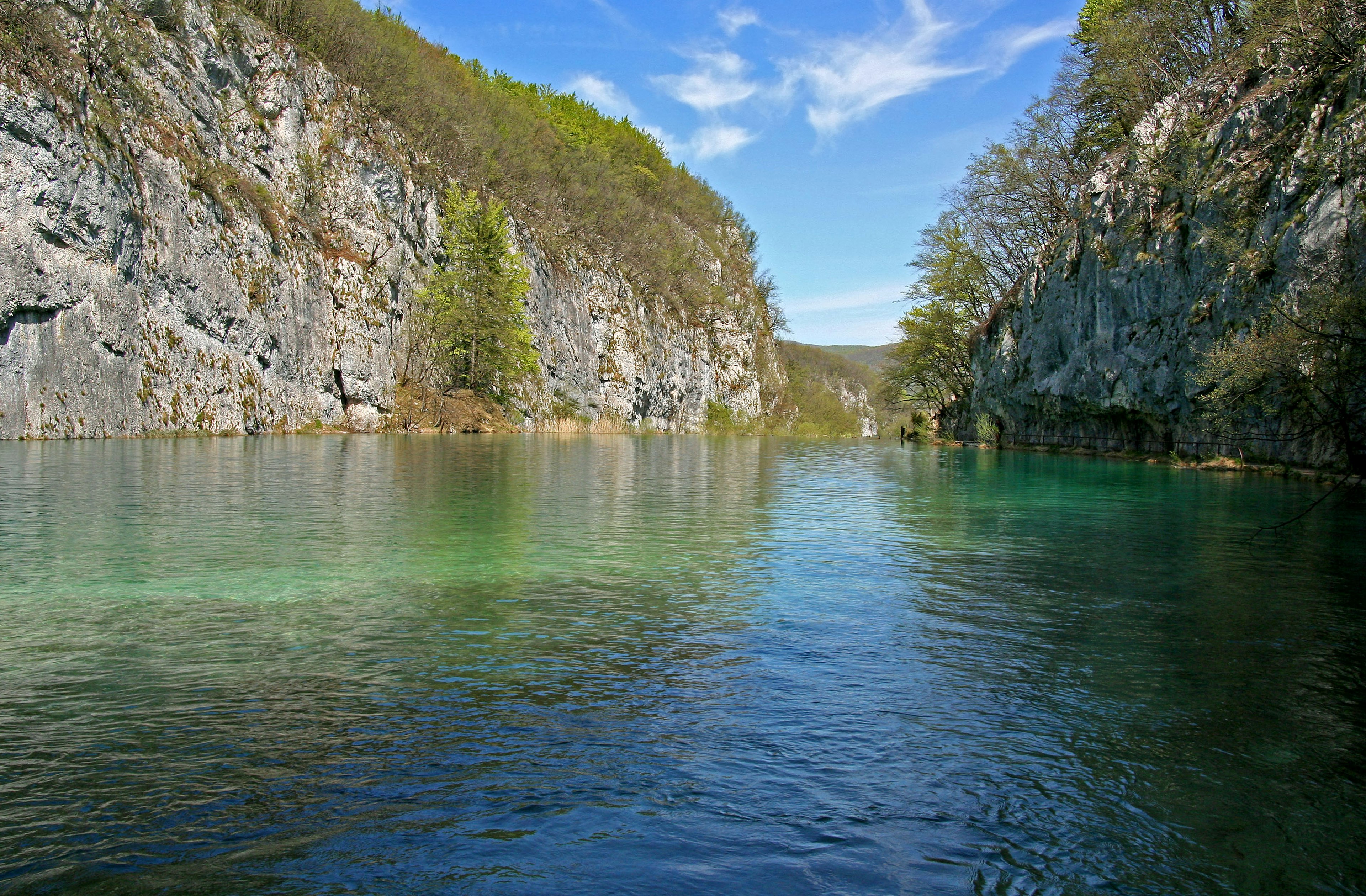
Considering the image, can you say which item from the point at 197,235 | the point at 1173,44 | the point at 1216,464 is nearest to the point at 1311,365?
the point at 1216,464

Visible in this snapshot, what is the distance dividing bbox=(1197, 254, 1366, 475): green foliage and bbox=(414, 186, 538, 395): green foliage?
4039cm

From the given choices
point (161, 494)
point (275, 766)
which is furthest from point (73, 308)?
point (275, 766)

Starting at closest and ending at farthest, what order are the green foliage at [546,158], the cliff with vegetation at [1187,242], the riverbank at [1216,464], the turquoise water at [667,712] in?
1. the turquoise water at [667,712]
2. the cliff with vegetation at [1187,242]
3. the riverbank at [1216,464]
4. the green foliage at [546,158]

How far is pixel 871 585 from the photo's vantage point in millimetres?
8133

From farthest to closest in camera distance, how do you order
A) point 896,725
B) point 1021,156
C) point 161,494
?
point 1021,156, point 161,494, point 896,725

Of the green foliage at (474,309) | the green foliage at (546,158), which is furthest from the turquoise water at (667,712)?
the green foliage at (546,158)

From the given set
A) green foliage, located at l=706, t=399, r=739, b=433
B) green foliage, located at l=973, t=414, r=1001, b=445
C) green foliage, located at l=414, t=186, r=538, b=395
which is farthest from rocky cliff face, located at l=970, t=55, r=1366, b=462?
green foliage, located at l=706, t=399, r=739, b=433

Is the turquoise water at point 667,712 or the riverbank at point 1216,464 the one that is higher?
the riverbank at point 1216,464

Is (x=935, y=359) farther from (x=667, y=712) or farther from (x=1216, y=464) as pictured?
(x=667, y=712)

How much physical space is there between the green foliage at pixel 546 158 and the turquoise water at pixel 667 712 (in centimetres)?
4943

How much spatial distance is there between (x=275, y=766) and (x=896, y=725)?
121 inches

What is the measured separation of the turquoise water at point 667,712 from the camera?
3.15m

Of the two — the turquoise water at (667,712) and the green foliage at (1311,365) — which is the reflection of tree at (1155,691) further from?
the green foliage at (1311,365)

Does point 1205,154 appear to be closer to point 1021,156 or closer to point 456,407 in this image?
point 1021,156
